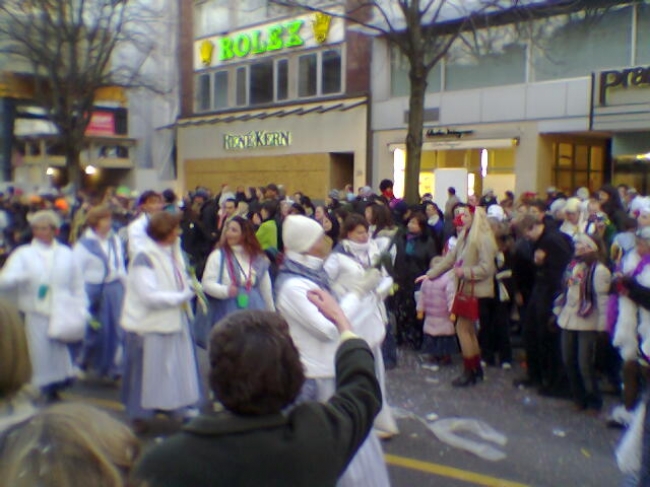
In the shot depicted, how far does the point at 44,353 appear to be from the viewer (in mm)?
6391

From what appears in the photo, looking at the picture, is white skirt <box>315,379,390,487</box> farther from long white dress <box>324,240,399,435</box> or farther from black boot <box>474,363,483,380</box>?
black boot <box>474,363,483,380</box>

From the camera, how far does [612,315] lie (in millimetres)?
6207

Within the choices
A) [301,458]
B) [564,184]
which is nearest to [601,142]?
[564,184]

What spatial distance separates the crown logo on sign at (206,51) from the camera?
31062mm

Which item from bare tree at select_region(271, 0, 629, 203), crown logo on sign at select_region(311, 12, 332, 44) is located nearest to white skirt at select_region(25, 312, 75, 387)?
bare tree at select_region(271, 0, 629, 203)

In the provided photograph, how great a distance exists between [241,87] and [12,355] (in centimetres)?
2867

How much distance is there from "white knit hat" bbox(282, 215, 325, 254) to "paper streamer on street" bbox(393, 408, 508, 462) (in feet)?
7.49

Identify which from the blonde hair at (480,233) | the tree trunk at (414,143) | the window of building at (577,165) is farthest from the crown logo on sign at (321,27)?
the blonde hair at (480,233)

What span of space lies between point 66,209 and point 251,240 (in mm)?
8101

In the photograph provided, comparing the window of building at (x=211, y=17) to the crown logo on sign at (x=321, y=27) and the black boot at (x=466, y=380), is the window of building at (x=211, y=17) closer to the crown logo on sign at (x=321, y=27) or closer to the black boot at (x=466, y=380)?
the crown logo on sign at (x=321, y=27)

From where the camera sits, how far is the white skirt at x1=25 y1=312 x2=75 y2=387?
6316mm

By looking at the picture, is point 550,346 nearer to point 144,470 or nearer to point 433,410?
point 433,410

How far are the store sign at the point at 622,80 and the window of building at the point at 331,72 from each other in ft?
32.1

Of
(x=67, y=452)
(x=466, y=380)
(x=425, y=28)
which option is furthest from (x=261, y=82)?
(x=67, y=452)
